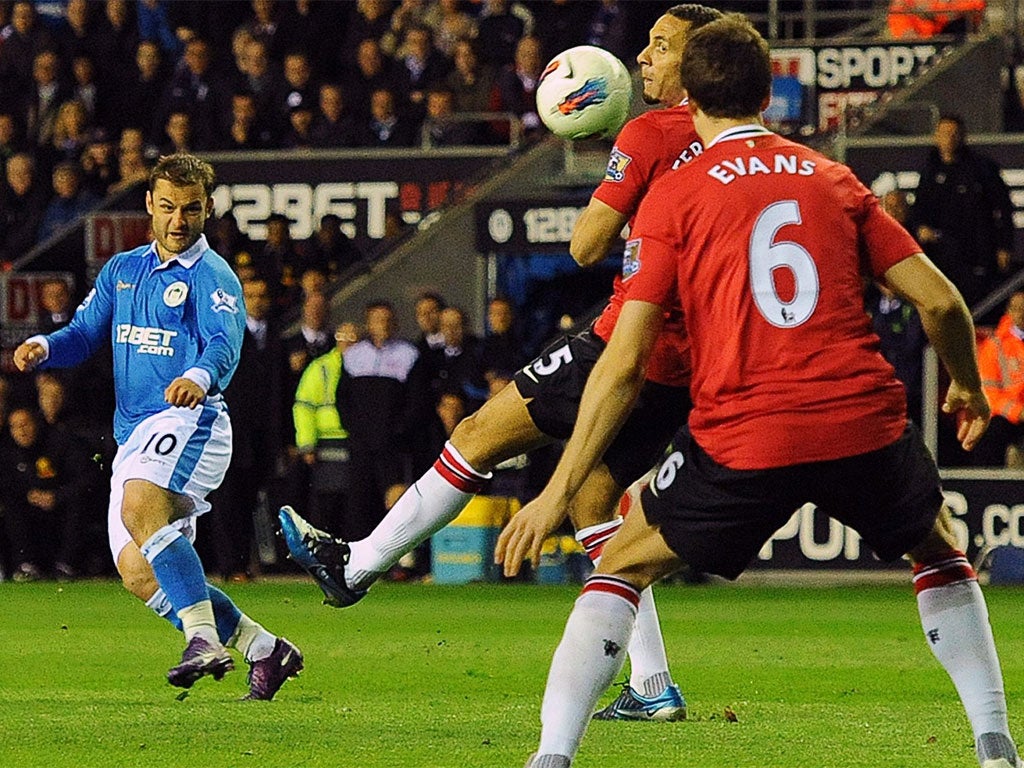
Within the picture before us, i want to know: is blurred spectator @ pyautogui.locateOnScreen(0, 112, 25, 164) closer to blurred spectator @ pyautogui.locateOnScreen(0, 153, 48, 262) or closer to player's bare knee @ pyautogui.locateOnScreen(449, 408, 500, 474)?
blurred spectator @ pyautogui.locateOnScreen(0, 153, 48, 262)

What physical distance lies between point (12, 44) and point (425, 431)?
24.7ft

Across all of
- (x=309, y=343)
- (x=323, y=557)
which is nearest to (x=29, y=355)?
(x=323, y=557)

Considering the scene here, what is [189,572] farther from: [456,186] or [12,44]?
[12,44]

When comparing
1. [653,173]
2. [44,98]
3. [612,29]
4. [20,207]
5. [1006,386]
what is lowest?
[1006,386]

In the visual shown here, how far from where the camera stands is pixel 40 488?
652 inches

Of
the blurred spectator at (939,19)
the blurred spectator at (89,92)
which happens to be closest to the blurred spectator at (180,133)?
the blurred spectator at (89,92)

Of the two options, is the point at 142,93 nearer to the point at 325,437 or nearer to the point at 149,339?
the point at 325,437

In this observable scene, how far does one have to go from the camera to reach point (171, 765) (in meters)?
6.76

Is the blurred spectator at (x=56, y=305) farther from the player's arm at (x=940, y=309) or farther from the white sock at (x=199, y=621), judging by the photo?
the player's arm at (x=940, y=309)

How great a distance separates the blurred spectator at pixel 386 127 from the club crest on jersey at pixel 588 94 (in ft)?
38.8

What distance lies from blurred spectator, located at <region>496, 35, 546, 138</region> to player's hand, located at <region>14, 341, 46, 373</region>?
1095 centimetres

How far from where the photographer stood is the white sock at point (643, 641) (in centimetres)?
777

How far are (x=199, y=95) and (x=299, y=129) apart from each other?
1.22m

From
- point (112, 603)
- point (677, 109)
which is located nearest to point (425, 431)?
point (112, 603)
